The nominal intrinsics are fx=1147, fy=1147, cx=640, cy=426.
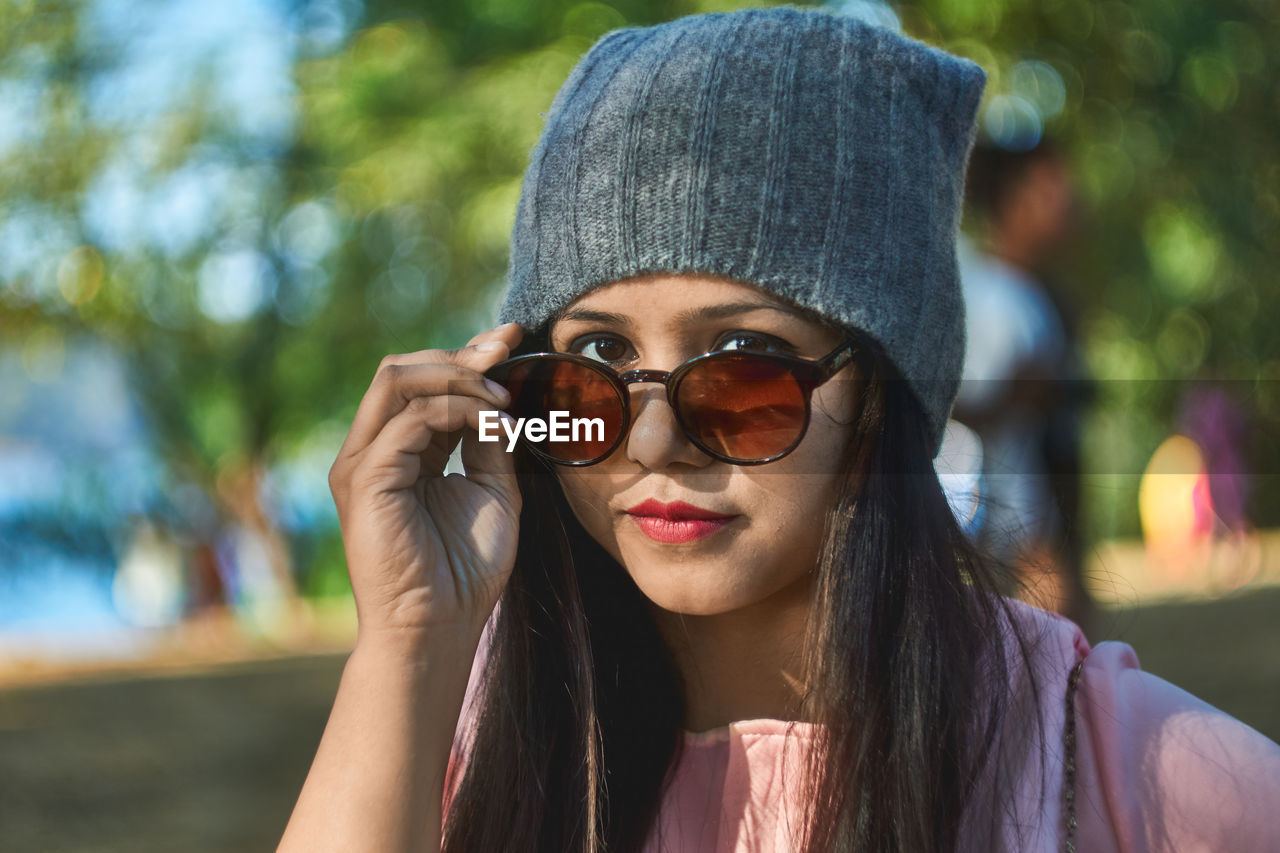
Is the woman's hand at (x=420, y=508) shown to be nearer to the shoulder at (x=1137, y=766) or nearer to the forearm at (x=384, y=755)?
the forearm at (x=384, y=755)

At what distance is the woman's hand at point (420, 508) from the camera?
1.77 meters

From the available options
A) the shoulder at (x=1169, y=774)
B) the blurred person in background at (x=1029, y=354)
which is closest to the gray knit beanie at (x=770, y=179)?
the shoulder at (x=1169, y=774)

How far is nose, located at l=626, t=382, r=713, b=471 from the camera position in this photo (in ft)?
5.70

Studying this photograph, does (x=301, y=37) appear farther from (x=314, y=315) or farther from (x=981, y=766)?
(x=981, y=766)

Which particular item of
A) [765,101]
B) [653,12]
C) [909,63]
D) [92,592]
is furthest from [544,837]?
[92,592]

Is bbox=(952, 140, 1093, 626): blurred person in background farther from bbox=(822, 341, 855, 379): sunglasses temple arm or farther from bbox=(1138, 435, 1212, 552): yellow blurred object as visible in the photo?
bbox=(1138, 435, 1212, 552): yellow blurred object

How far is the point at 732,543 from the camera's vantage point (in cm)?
177

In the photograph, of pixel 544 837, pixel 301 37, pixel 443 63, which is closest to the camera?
pixel 544 837

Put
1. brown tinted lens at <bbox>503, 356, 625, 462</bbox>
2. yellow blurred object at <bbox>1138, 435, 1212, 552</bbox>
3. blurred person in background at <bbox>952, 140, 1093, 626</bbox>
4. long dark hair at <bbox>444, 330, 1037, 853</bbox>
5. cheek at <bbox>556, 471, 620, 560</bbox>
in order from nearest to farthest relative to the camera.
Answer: long dark hair at <bbox>444, 330, 1037, 853</bbox>, brown tinted lens at <bbox>503, 356, 625, 462</bbox>, cheek at <bbox>556, 471, 620, 560</bbox>, blurred person in background at <bbox>952, 140, 1093, 626</bbox>, yellow blurred object at <bbox>1138, 435, 1212, 552</bbox>

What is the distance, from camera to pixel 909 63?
1975mm

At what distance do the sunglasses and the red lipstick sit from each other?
0.10m

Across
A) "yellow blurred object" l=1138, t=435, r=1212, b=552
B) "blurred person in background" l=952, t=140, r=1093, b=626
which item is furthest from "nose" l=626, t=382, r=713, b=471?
"yellow blurred object" l=1138, t=435, r=1212, b=552

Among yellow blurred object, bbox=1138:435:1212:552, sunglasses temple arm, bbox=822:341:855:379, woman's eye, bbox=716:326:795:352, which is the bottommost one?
yellow blurred object, bbox=1138:435:1212:552

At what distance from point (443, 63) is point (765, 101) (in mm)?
6619
